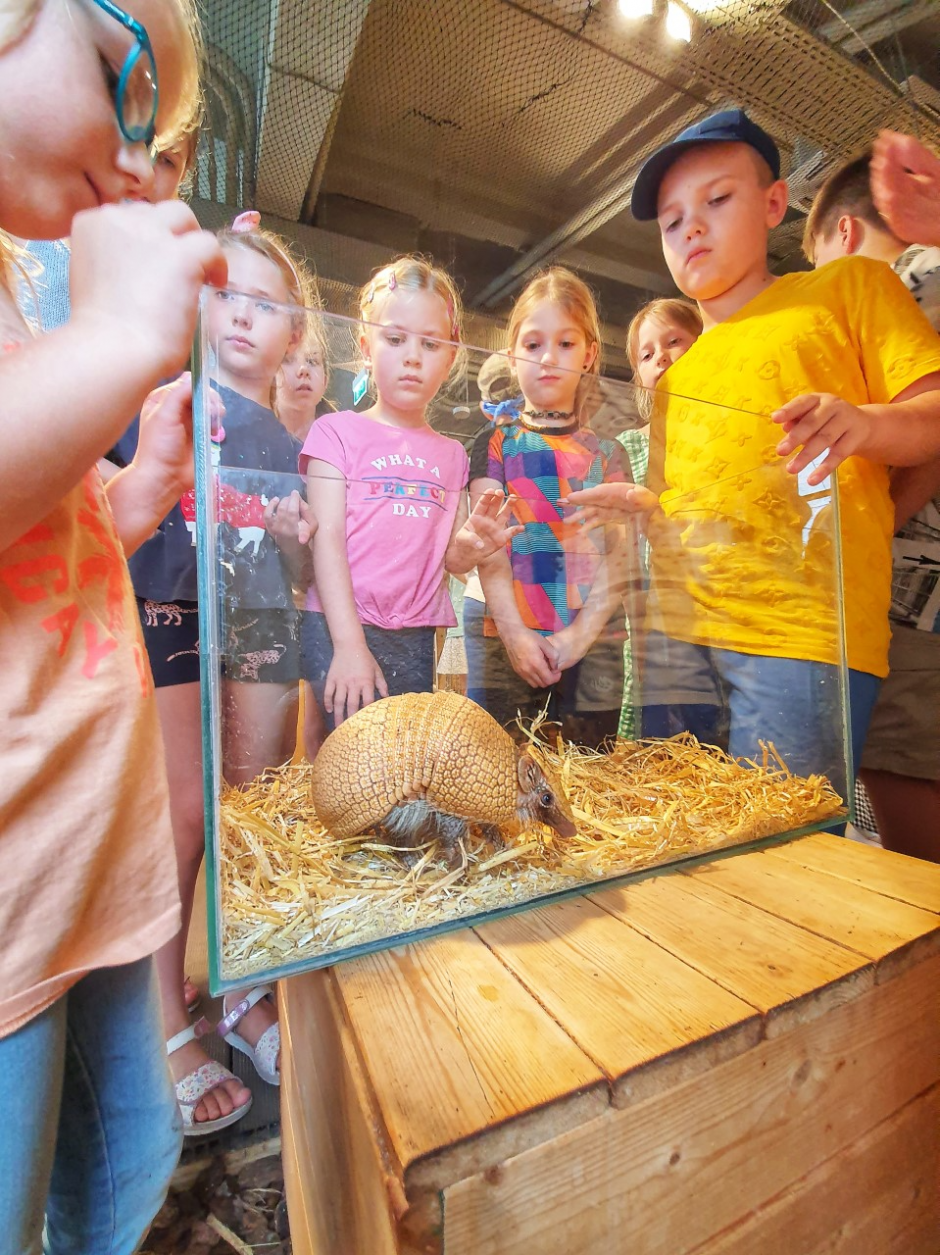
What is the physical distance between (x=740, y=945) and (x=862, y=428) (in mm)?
854

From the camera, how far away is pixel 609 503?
3.30 ft

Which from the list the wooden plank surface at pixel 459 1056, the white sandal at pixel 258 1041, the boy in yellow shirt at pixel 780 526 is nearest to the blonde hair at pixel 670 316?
the boy in yellow shirt at pixel 780 526

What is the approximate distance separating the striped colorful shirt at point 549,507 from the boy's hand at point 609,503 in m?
0.01

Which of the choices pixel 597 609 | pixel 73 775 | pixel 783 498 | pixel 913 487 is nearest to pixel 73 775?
pixel 73 775

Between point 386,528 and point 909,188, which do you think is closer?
point 386,528

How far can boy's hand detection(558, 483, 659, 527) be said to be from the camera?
958mm

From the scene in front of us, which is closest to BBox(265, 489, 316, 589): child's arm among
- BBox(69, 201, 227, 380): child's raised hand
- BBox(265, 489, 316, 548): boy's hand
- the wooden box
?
BBox(265, 489, 316, 548): boy's hand

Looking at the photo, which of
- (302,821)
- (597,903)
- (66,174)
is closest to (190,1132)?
(302,821)

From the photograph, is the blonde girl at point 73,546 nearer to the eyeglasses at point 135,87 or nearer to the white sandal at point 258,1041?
the eyeglasses at point 135,87

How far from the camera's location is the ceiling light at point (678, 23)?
1626mm

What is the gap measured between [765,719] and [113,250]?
47.2 inches

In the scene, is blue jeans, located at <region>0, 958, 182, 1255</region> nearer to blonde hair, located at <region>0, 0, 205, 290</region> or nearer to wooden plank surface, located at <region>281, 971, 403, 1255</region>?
wooden plank surface, located at <region>281, 971, 403, 1255</region>

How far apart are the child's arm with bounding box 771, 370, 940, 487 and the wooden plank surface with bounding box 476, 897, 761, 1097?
836 mm

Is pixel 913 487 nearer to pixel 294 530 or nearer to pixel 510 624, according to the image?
pixel 510 624
